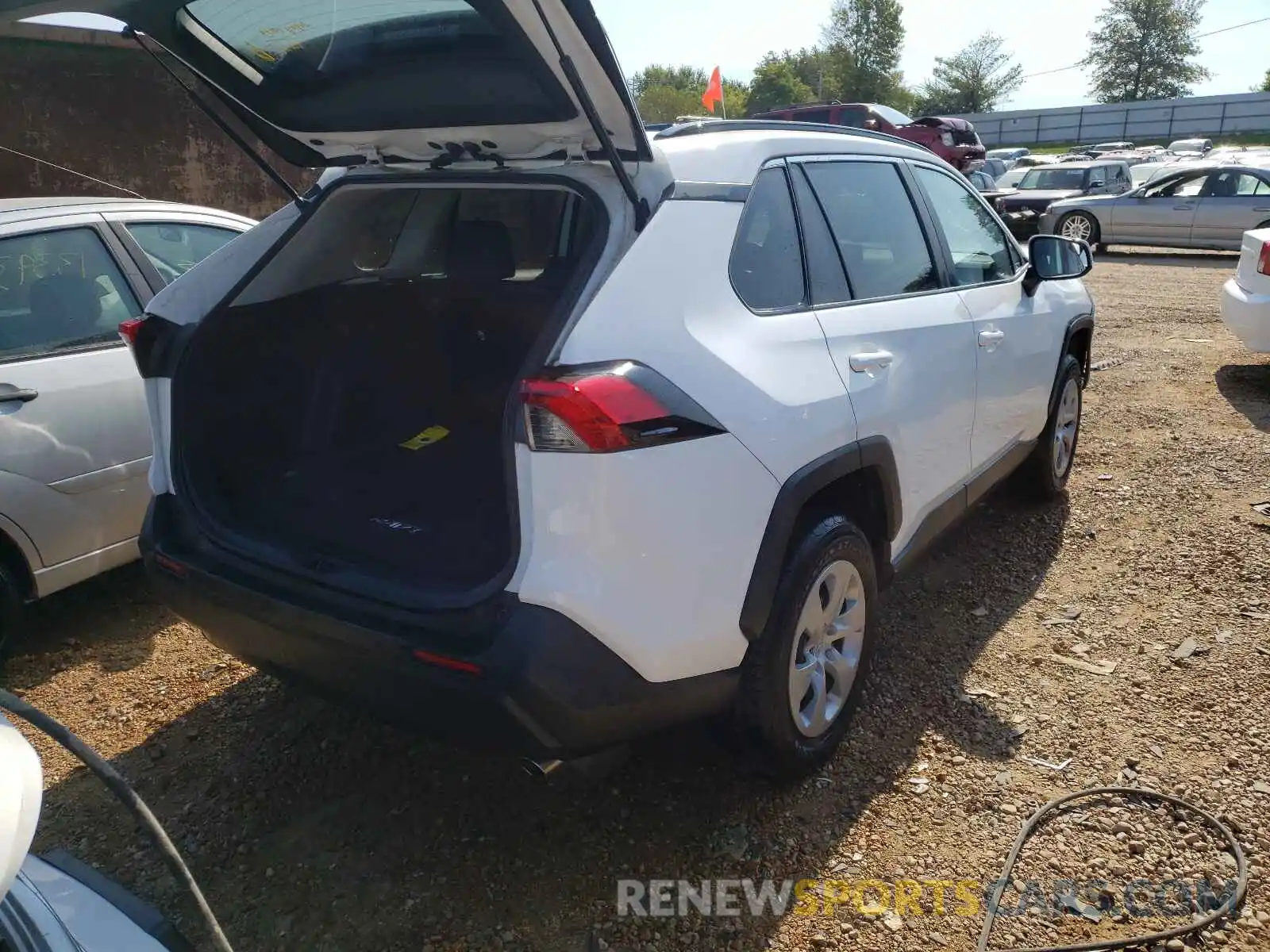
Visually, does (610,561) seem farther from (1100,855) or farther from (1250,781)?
(1250,781)

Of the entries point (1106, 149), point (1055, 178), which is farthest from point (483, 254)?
point (1106, 149)

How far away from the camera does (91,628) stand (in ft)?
12.5

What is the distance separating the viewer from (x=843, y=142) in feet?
10.4

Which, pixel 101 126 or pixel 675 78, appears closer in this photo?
pixel 101 126

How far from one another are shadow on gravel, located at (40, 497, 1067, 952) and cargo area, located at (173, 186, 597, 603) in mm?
781

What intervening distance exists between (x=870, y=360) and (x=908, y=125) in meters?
19.3

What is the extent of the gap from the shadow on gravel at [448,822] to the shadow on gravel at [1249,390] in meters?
4.06

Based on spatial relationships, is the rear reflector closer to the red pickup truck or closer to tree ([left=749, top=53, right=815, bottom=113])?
the red pickup truck

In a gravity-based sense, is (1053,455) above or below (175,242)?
below

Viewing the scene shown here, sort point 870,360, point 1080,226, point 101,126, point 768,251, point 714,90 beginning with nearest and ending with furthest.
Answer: point 768,251 < point 870,360 < point 714,90 < point 101,126 < point 1080,226

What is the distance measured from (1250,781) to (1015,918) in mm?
974

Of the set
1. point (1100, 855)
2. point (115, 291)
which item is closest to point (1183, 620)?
point (1100, 855)

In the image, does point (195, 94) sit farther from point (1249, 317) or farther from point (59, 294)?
point (1249, 317)

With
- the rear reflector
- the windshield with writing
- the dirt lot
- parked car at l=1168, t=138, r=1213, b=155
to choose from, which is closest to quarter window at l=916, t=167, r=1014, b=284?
the dirt lot
